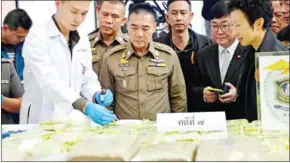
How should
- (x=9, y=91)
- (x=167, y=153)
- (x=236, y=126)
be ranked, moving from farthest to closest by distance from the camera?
(x=9, y=91) < (x=236, y=126) < (x=167, y=153)

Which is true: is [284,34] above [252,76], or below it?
above

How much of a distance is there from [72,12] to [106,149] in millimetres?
576

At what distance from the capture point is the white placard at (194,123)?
41.1 inches

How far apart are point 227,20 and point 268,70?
0.29 metres

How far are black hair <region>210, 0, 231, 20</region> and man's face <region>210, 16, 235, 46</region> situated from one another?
1 cm

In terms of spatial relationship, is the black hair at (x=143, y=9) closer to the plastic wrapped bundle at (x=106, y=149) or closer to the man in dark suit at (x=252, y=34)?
the man in dark suit at (x=252, y=34)

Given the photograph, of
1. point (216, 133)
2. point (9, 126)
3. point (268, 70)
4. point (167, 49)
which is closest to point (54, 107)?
point (9, 126)

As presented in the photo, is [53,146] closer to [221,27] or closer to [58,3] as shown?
[58,3]

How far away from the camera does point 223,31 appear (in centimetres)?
122

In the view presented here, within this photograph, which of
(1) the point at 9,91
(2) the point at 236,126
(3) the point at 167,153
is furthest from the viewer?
(1) the point at 9,91

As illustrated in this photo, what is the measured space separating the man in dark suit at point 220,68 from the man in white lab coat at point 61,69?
31 centimetres

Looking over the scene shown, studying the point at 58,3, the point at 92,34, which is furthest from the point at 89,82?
the point at 58,3

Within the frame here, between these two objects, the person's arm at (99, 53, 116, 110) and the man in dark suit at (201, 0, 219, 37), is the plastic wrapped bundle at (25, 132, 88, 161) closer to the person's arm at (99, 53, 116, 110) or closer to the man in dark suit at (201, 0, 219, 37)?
the person's arm at (99, 53, 116, 110)

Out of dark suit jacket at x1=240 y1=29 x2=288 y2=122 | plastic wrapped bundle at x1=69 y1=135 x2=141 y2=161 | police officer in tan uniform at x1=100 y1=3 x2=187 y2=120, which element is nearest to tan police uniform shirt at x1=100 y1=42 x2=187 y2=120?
police officer in tan uniform at x1=100 y1=3 x2=187 y2=120
